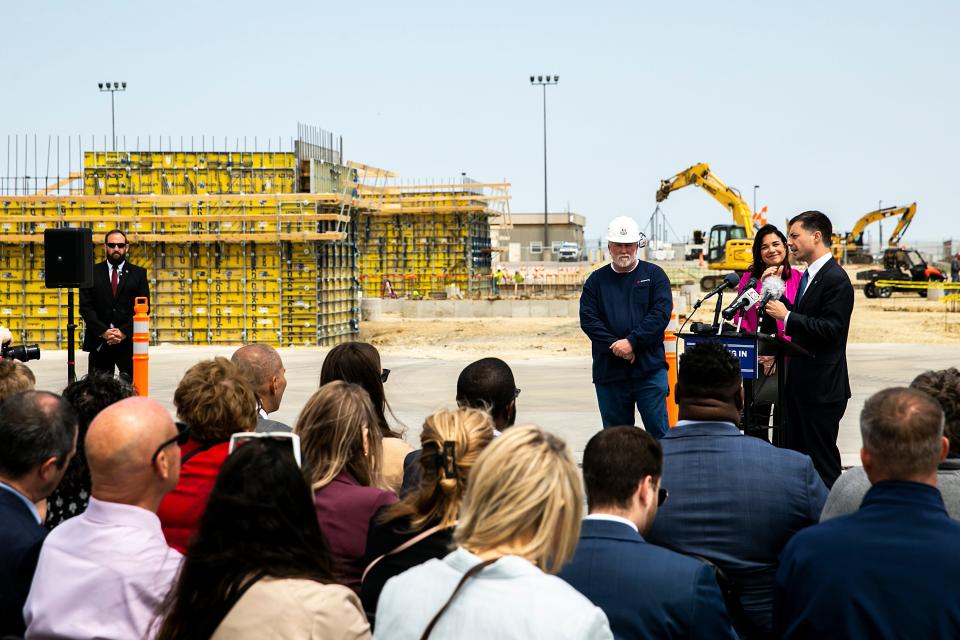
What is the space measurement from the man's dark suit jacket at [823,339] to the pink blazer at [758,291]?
0.17m

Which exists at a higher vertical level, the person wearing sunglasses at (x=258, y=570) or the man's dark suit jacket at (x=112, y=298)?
the man's dark suit jacket at (x=112, y=298)

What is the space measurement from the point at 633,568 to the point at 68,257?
28.3ft

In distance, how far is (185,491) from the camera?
4852 mm

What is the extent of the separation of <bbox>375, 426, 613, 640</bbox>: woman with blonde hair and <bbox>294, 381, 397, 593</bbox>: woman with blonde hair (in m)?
1.31

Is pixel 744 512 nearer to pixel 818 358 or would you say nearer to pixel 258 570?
pixel 258 570

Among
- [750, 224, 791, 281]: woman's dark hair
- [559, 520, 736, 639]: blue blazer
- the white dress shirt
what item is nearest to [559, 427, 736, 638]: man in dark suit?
[559, 520, 736, 639]: blue blazer

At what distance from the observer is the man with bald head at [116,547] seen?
3.60 meters

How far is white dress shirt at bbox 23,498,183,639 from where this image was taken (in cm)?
359

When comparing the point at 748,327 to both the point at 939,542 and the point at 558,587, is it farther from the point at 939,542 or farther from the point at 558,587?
the point at 558,587

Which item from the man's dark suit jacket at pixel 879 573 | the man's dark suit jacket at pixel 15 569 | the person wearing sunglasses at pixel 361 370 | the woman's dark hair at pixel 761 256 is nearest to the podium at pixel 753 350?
the woman's dark hair at pixel 761 256

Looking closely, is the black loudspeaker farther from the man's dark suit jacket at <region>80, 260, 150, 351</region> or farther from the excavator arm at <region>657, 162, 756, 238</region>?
the excavator arm at <region>657, 162, 756, 238</region>

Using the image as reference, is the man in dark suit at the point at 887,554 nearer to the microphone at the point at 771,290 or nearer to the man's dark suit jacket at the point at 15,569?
the man's dark suit jacket at the point at 15,569

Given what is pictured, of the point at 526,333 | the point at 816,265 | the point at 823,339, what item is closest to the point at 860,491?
the point at 823,339

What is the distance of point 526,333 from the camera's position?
1275 inches
